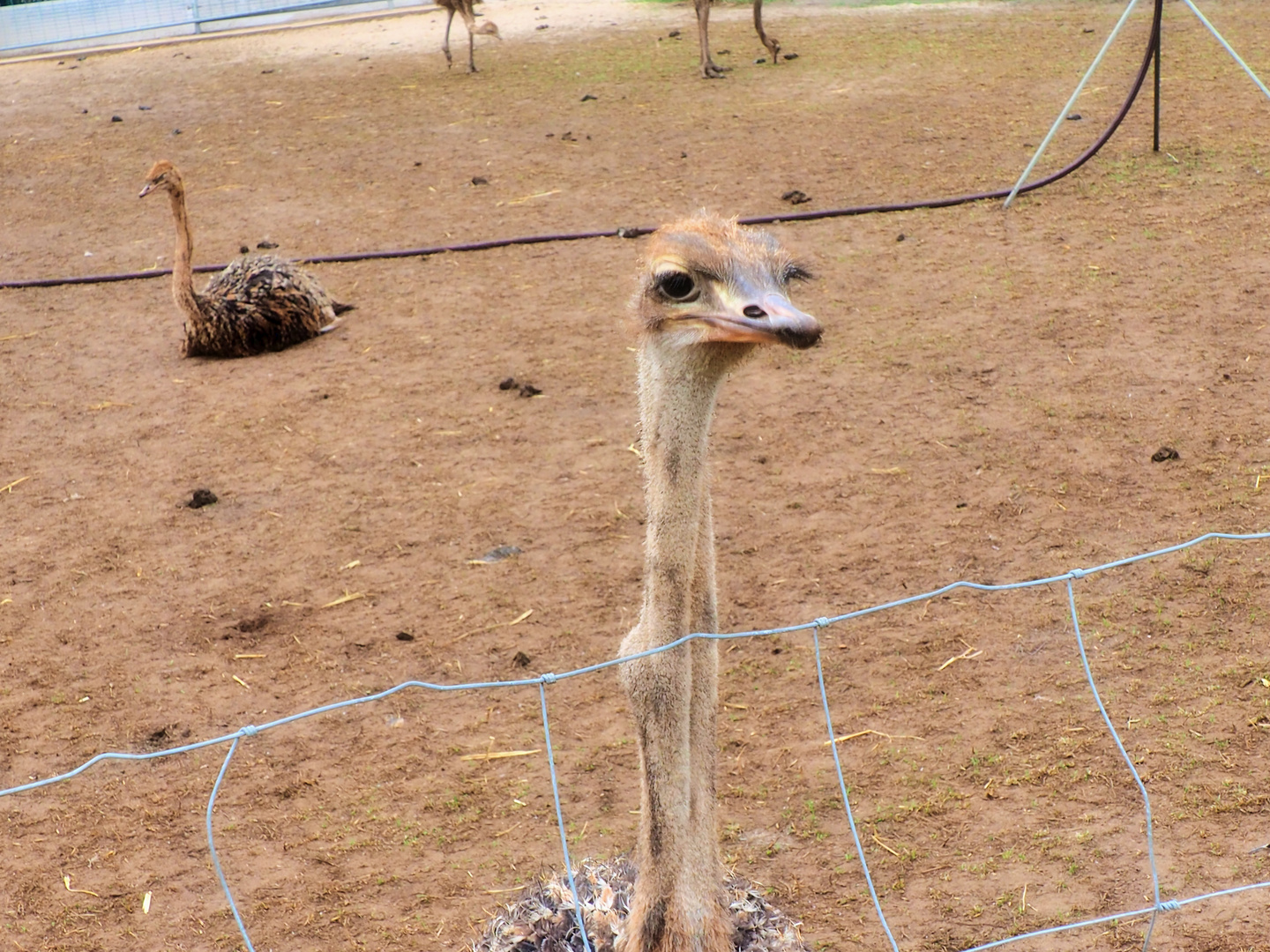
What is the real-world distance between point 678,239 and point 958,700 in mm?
2284

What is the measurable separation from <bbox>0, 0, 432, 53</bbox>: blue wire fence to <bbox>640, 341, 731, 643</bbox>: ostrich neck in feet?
52.2

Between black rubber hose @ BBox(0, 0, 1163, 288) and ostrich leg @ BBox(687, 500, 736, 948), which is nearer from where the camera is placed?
ostrich leg @ BBox(687, 500, 736, 948)

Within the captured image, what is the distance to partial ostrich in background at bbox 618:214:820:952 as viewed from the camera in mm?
2176

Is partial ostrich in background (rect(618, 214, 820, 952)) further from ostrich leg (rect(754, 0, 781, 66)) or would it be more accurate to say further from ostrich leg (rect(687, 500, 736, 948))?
ostrich leg (rect(754, 0, 781, 66))

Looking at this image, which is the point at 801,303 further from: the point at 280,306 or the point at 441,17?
the point at 441,17

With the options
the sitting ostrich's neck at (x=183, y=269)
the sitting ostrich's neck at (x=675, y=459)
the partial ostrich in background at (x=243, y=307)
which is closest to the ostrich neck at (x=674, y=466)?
the sitting ostrich's neck at (x=675, y=459)

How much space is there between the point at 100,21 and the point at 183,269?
1113 cm

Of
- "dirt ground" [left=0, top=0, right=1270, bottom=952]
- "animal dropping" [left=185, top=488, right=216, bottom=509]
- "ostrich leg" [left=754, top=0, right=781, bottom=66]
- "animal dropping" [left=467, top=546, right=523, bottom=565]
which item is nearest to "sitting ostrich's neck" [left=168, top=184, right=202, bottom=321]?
"dirt ground" [left=0, top=0, right=1270, bottom=952]

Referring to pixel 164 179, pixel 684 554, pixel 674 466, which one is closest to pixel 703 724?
pixel 684 554

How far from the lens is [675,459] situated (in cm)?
232

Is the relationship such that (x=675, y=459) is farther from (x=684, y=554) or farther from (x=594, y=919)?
(x=594, y=919)

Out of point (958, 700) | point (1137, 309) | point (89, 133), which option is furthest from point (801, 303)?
point (89, 133)

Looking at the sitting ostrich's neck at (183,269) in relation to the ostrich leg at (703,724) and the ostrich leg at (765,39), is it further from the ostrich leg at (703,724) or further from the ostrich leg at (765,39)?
the ostrich leg at (765,39)

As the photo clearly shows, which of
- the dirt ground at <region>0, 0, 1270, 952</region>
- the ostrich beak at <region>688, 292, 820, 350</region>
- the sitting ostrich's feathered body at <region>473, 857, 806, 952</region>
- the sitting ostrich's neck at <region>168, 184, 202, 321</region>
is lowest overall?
the dirt ground at <region>0, 0, 1270, 952</region>
